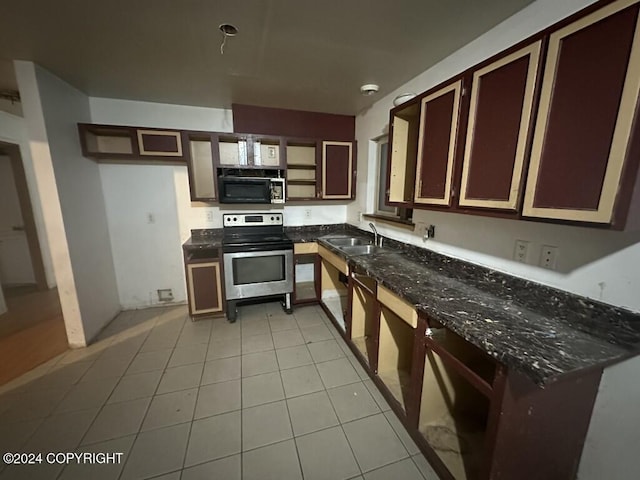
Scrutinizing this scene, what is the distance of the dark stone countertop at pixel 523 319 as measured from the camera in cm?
86

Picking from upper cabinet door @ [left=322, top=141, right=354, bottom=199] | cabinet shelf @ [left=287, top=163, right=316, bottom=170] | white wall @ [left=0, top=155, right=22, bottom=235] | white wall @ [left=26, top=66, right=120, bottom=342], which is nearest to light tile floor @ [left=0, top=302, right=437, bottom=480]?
white wall @ [left=26, top=66, right=120, bottom=342]

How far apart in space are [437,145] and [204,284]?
8.00 ft

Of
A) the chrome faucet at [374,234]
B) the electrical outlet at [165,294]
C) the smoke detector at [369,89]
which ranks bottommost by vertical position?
the electrical outlet at [165,294]

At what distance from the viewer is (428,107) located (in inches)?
61.1

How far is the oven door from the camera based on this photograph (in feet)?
8.51

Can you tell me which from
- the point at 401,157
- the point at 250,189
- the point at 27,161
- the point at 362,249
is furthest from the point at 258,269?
the point at 27,161

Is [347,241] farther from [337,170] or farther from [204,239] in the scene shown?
[204,239]

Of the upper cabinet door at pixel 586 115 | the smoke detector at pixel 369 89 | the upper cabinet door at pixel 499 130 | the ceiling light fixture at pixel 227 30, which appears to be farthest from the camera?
the smoke detector at pixel 369 89

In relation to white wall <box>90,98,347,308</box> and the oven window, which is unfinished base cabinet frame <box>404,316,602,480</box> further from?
white wall <box>90,98,347,308</box>

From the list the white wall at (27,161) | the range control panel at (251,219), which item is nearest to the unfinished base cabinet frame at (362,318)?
the range control panel at (251,219)

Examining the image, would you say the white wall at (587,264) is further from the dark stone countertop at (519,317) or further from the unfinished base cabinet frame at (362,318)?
the unfinished base cabinet frame at (362,318)

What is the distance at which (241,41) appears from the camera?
5.16 feet

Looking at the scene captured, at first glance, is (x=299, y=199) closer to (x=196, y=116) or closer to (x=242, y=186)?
(x=242, y=186)

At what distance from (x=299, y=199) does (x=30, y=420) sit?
102 inches
